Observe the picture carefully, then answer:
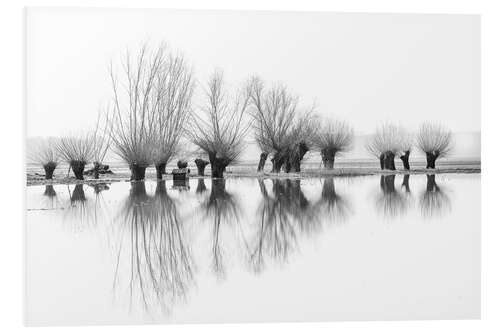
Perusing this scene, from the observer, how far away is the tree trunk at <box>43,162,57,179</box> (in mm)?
5332

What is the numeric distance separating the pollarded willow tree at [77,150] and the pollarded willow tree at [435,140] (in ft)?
9.33

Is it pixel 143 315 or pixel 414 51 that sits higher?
pixel 414 51

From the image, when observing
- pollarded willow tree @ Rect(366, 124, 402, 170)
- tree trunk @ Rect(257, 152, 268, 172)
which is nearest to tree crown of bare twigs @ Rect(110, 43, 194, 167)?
tree trunk @ Rect(257, 152, 268, 172)

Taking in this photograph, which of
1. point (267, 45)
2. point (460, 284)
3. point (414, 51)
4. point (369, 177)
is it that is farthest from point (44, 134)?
point (460, 284)

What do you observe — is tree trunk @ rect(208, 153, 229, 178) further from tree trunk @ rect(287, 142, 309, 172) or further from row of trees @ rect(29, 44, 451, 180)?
tree trunk @ rect(287, 142, 309, 172)

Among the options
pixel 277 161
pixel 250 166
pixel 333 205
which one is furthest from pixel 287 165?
pixel 333 205

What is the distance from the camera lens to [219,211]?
5.54 m

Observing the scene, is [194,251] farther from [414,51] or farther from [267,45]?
[414,51]

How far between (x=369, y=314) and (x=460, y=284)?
2.76 feet

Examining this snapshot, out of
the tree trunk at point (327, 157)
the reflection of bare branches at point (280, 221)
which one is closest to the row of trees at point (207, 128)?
the tree trunk at point (327, 157)

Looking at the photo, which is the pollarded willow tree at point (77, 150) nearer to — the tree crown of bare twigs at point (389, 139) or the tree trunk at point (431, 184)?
the tree crown of bare twigs at point (389, 139)

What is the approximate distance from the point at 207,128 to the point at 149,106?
1.75ft

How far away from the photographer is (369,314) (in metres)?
5.30

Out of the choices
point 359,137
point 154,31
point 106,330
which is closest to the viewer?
point 106,330
